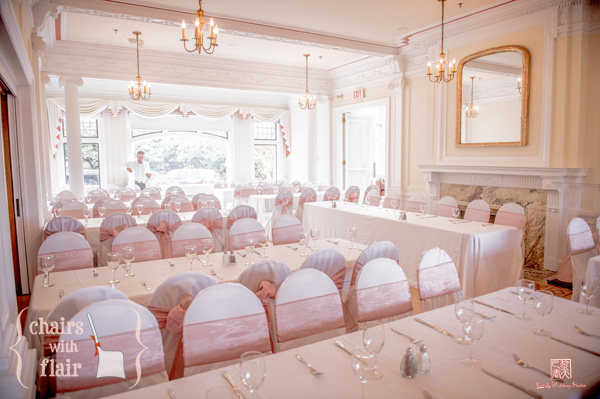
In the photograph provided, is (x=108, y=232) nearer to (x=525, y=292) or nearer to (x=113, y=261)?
(x=113, y=261)

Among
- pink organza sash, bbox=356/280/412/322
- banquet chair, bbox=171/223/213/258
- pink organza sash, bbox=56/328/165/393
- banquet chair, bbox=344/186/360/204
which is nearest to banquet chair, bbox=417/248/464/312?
pink organza sash, bbox=356/280/412/322

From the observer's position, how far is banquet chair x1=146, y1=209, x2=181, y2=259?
4941 mm

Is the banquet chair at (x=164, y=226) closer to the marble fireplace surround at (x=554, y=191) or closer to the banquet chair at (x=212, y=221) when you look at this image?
the banquet chair at (x=212, y=221)

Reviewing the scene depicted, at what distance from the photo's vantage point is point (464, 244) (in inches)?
170

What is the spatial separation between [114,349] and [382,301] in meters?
1.57

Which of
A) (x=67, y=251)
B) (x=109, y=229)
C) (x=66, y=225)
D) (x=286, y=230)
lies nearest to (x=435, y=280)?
(x=286, y=230)

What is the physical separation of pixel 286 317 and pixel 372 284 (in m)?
0.63

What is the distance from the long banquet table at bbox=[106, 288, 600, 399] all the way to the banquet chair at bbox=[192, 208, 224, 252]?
3.59 meters

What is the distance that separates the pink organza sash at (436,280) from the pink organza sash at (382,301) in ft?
0.62

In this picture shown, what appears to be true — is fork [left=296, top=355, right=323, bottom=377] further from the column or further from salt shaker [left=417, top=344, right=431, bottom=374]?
the column

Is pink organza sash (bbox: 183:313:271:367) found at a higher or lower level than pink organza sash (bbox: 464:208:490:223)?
lower

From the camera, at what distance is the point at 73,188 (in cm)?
816

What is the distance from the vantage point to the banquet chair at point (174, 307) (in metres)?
2.32

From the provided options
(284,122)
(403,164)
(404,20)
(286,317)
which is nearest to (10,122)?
(286,317)
